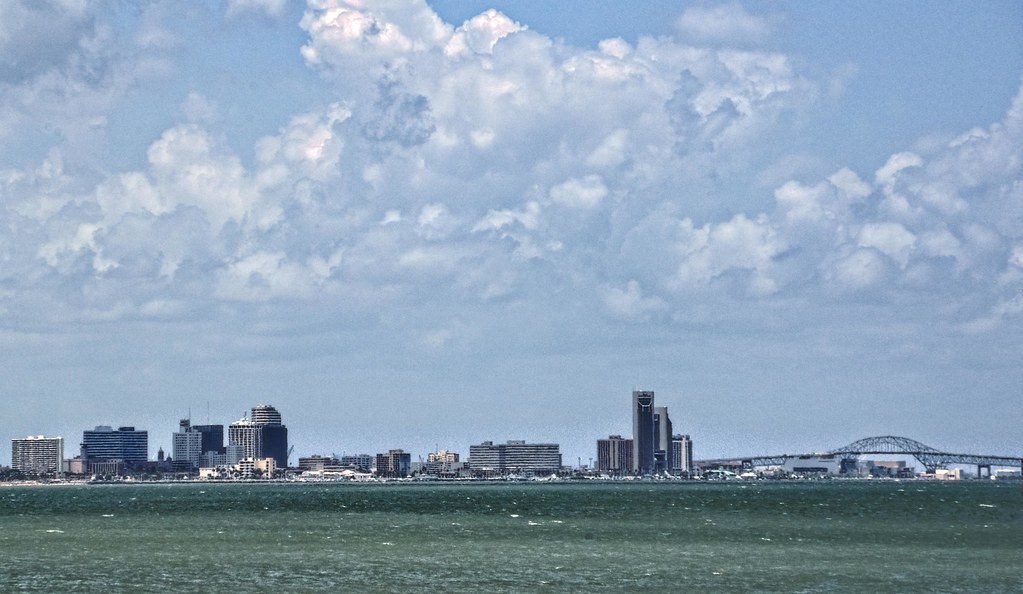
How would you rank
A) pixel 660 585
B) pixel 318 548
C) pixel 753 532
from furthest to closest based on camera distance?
pixel 753 532
pixel 318 548
pixel 660 585

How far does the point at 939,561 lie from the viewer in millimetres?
102312

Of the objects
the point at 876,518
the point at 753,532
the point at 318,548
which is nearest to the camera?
the point at 318,548

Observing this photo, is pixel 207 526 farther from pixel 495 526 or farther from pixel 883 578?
pixel 883 578

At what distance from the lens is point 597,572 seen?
95750mm

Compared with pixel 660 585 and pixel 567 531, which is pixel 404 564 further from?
pixel 567 531

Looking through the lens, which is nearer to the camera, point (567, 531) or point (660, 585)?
point (660, 585)

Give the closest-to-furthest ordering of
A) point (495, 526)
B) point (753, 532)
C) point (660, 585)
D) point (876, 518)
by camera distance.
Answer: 1. point (660, 585)
2. point (753, 532)
3. point (495, 526)
4. point (876, 518)

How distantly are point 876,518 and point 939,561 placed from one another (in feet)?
245

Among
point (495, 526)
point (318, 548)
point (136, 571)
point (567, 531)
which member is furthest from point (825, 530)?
point (136, 571)

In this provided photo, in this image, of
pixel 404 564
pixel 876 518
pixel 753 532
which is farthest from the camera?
pixel 876 518

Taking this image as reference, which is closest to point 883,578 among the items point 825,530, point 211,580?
point 211,580

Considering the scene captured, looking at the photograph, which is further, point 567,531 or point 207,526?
point 207,526

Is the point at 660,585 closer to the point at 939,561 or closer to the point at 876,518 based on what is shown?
Answer: the point at 939,561

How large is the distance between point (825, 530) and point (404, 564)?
2218 inches
